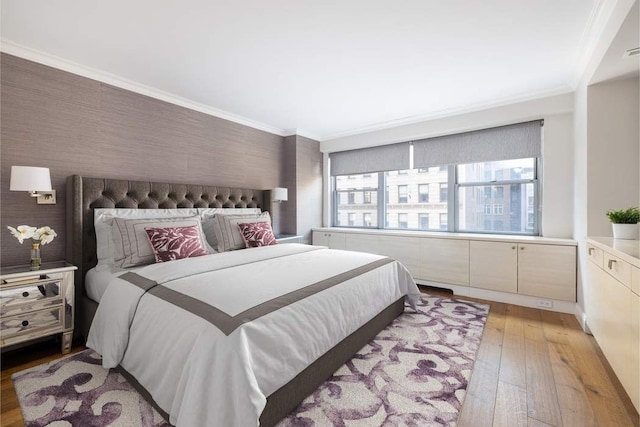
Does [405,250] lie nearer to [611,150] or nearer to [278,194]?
[278,194]

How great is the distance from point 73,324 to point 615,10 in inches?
166

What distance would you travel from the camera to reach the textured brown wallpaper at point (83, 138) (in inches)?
86.5

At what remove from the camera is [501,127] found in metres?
3.54

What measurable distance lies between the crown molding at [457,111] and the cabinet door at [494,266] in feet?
5.51

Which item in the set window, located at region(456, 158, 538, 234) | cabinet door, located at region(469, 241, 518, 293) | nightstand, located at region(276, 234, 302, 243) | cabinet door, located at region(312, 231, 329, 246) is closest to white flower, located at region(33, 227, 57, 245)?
nightstand, located at region(276, 234, 302, 243)

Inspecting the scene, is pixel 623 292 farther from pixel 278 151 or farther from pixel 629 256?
pixel 278 151

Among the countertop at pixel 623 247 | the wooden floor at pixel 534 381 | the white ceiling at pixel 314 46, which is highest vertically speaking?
the white ceiling at pixel 314 46

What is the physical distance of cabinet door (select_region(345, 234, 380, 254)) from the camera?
13.8 ft

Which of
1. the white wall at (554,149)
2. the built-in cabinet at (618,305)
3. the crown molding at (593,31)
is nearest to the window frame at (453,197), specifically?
the white wall at (554,149)

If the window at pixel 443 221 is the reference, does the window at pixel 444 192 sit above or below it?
above

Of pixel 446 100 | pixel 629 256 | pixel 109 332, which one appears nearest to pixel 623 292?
pixel 629 256

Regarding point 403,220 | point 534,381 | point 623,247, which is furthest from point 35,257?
point 403,220

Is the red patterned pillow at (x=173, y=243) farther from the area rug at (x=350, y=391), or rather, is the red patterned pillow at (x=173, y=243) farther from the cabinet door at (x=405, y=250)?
the cabinet door at (x=405, y=250)

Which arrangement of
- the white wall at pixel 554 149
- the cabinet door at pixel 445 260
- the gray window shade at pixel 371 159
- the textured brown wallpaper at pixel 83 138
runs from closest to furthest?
1. the textured brown wallpaper at pixel 83 138
2. the white wall at pixel 554 149
3. the cabinet door at pixel 445 260
4. the gray window shade at pixel 371 159
